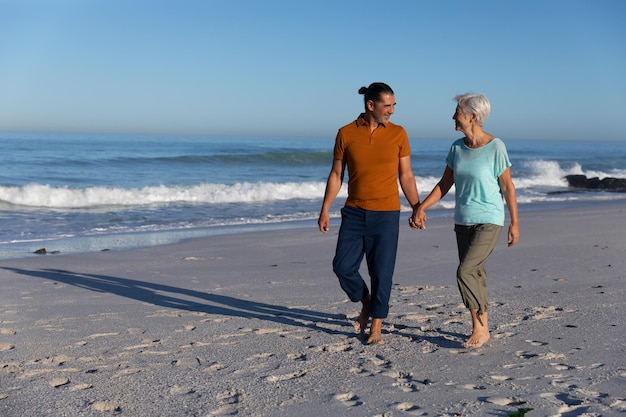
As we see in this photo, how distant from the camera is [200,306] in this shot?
6.52 meters

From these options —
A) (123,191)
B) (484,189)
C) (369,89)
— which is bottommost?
(123,191)

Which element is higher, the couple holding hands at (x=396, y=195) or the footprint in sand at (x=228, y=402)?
the couple holding hands at (x=396, y=195)

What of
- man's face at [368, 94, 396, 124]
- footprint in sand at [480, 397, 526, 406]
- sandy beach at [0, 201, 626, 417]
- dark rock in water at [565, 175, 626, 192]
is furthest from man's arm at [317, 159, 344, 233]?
dark rock in water at [565, 175, 626, 192]

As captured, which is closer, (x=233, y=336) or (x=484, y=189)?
(x=484, y=189)

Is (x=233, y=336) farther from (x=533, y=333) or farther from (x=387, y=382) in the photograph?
(x=533, y=333)

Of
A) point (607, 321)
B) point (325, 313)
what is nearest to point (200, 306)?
point (325, 313)

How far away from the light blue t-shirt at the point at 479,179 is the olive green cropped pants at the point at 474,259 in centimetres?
6

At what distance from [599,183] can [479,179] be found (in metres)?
24.1

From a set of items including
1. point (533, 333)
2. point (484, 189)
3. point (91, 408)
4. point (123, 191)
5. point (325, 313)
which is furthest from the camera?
point (123, 191)

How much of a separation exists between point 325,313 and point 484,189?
1.93m

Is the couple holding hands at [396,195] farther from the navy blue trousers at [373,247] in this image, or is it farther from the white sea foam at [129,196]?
the white sea foam at [129,196]

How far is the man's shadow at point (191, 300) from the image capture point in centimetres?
595

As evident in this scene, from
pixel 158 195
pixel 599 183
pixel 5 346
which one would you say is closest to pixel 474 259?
pixel 5 346

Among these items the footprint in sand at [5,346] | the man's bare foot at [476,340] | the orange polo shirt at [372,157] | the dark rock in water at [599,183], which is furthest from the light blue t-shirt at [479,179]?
the dark rock in water at [599,183]
